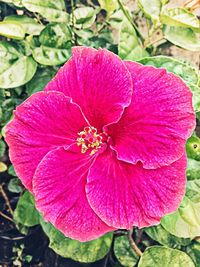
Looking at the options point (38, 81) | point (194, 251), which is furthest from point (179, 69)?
point (194, 251)

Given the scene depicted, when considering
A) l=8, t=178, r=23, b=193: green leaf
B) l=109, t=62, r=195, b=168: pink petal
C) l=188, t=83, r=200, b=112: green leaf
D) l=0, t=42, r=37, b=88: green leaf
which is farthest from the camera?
l=8, t=178, r=23, b=193: green leaf

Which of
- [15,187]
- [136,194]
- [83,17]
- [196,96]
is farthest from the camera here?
[15,187]

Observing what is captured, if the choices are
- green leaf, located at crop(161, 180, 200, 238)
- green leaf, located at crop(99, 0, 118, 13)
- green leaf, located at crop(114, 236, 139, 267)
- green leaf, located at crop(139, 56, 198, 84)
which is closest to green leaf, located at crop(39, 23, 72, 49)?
green leaf, located at crop(99, 0, 118, 13)

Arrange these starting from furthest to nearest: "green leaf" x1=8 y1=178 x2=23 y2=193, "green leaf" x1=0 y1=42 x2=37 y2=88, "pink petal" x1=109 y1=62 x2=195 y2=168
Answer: "green leaf" x1=8 y1=178 x2=23 y2=193 < "green leaf" x1=0 y1=42 x2=37 y2=88 < "pink petal" x1=109 y1=62 x2=195 y2=168

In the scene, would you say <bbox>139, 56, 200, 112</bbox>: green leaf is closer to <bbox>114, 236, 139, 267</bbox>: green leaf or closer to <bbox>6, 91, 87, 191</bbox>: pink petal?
<bbox>6, 91, 87, 191</bbox>: pink petal

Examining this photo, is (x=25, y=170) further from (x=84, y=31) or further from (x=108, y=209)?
(x=84, y=31)

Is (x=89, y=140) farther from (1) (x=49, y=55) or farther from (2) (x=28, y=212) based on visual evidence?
(2) (x=28, y=212)

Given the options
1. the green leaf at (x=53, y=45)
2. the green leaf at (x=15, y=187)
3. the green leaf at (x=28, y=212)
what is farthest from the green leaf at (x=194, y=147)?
the green leaf at (x=15, y=187)
